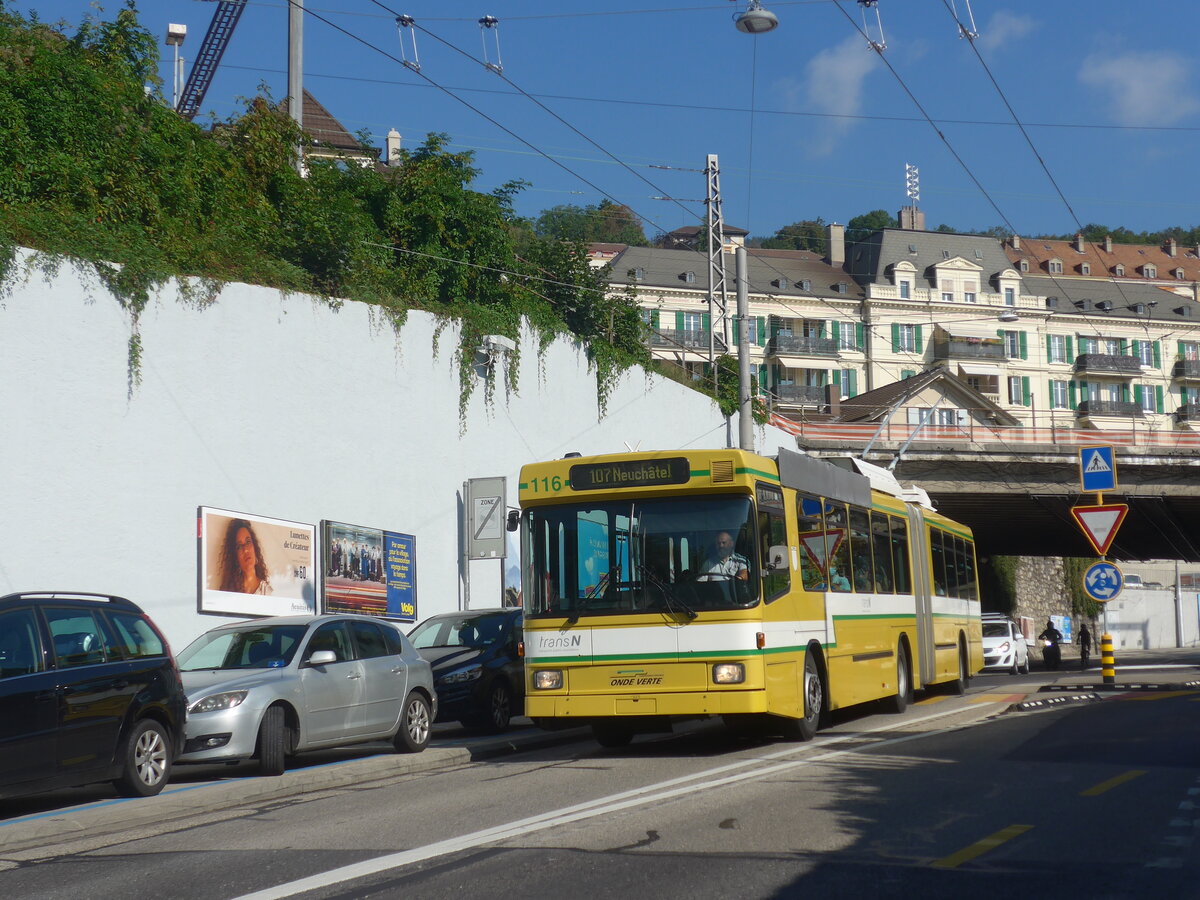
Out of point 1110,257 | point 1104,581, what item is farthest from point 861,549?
point 1110,257

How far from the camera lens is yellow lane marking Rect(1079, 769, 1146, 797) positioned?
1014 centimetres

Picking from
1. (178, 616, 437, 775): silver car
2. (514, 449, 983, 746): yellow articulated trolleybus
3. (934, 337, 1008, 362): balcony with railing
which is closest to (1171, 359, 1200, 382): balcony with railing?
(934, 337, 1008, 362): balcony with railing

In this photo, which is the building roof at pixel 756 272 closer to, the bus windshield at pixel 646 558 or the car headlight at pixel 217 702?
the bus windshield at pixel 646 558

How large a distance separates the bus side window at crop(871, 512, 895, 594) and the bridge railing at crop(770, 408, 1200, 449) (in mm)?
22733

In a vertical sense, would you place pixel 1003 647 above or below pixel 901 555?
below

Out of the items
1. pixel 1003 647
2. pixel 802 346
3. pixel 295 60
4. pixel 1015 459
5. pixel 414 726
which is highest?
pixel 802 346

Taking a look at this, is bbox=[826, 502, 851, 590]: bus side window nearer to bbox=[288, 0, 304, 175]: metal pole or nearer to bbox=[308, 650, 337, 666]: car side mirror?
bbox=[308, 650, 337, 666]: car side mirror

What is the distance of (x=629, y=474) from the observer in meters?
13.5

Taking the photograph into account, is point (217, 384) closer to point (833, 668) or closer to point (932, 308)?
point (833, 668)

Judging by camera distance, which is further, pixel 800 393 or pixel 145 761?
pixel 800 393

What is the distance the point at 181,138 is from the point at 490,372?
22.2 feet

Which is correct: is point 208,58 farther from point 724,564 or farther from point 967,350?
point 967,350

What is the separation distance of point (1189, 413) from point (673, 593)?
271 feet

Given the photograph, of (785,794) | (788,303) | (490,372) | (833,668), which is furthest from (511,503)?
(788,303)
